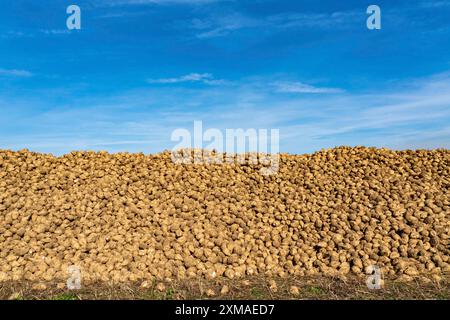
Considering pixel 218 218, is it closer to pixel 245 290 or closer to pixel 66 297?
pixel 245 290

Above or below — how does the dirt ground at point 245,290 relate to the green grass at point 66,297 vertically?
above

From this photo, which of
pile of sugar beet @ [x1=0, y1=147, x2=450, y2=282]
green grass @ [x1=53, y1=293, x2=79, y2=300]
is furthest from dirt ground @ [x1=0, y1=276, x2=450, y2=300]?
pile of sugar beet @ [x1=0, y1=147, x2=450, y2=282]

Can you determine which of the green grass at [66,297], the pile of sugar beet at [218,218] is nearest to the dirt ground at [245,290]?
the green grass at [66,297]

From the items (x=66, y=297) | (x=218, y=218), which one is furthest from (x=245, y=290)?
(x=66, y=297)

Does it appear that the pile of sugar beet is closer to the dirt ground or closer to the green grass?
the dirt ground

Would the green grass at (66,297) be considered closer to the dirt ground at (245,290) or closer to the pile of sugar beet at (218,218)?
the dirt ground at (245,290)

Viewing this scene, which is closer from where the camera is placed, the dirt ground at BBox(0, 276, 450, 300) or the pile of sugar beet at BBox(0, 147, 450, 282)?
the dirt ground at BBox(0, 276, 450, 300)

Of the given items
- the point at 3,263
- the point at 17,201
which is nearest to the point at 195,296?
the point at 3,263

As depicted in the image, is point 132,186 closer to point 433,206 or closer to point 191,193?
point 191,193

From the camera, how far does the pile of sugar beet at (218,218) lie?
25.6 ft

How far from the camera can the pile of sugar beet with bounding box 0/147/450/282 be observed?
7.80 m

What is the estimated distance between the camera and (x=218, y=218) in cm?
897

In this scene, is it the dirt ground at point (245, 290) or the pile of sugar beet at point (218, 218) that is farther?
the pile of sugar beet at point (218, 218)
